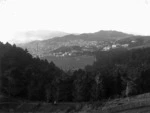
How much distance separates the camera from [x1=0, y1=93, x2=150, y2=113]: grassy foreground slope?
139 ft

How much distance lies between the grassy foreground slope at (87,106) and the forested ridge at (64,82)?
11.8 feet

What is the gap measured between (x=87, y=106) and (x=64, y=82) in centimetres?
1247

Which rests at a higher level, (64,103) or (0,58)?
(0,58)

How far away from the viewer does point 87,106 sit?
1949 inches

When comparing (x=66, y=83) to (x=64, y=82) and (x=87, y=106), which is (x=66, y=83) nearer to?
(x=64, y=82)

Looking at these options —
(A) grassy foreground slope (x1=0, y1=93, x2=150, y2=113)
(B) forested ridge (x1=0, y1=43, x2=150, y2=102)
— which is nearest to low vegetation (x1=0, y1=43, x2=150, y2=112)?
(B) forested ridge (x1=0, y1=43, x2=150, y2=102)

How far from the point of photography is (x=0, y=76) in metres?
69.0

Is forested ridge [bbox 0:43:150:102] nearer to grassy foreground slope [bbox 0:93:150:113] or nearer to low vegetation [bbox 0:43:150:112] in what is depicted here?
low vegetation [bbox 0:43:150:112]

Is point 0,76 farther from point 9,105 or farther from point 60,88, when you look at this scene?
point 60,88

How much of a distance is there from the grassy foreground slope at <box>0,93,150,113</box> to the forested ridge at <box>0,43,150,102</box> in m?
3.59

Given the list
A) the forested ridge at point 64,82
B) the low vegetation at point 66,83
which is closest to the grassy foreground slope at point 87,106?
the low vegetation at point 66,83

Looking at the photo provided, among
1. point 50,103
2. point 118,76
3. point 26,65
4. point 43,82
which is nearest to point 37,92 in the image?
point 43,82

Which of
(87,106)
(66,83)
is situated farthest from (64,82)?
(87,106)

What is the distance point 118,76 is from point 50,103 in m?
12.9
